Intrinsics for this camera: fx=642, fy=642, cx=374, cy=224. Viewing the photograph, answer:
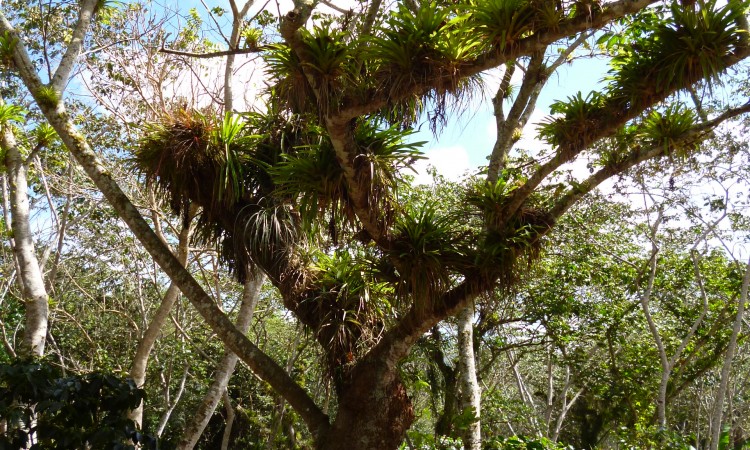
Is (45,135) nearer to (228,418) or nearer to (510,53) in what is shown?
(510,53)

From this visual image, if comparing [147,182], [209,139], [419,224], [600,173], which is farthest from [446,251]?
[147,182]

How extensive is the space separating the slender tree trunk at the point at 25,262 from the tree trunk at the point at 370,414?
206cm

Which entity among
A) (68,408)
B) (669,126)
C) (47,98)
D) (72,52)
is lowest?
(68,408)

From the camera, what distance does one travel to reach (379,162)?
320cm

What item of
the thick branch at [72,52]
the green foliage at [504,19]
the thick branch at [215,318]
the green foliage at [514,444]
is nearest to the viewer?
the green foliage at [504,19]

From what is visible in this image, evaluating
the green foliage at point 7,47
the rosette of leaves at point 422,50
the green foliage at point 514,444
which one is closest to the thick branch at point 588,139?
the rosette of leaves at point 422,50

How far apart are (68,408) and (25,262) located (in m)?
1.39

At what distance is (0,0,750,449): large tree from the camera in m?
2.93

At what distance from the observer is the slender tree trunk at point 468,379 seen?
13.9 ft

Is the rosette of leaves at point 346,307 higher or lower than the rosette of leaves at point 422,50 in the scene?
lower

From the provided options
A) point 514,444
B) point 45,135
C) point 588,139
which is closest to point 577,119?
point 588,139

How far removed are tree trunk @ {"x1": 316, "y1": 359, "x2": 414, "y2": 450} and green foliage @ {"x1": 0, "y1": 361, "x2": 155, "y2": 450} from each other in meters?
1.03

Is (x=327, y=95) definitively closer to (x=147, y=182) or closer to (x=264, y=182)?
(x=264, y=182)

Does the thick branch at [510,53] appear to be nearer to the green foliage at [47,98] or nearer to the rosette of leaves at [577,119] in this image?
the rosette of leaves at [577,119]
